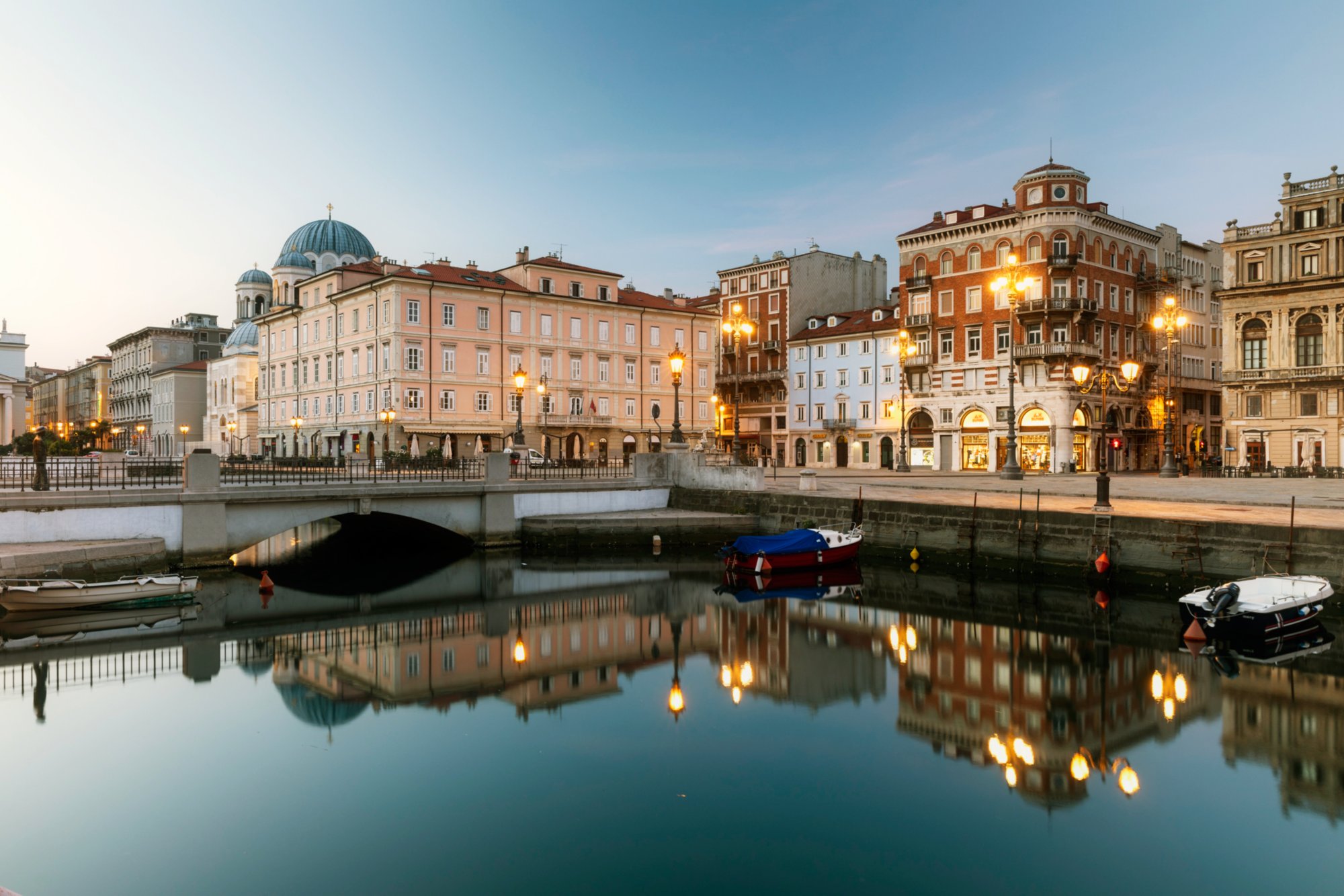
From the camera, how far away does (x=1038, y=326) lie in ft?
190

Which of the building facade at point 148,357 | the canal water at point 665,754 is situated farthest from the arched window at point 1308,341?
the building facade at point 148,357

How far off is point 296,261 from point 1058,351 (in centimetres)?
6716

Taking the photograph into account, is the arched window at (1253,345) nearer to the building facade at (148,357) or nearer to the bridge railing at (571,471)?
the bridge railing at (571,471)

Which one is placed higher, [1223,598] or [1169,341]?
[1169,341]

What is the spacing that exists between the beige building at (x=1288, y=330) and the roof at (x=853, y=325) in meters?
22.1

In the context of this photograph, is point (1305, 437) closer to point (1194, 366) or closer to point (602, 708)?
point (1194, 366)

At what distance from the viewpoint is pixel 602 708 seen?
50.3 feet

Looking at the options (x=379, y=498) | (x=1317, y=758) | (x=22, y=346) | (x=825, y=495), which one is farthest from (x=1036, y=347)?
(x=22, y=346)

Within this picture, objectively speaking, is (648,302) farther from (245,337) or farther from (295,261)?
(245,337)

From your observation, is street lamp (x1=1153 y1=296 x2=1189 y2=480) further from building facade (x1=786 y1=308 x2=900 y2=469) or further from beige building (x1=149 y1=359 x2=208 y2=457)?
beige building (x1=149 y1=359 x2=208 y2=457)

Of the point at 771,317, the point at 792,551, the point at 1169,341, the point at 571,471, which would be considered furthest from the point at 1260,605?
the point at 771,317

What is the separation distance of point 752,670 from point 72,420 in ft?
571

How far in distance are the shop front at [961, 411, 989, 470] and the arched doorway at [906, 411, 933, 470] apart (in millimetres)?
2810

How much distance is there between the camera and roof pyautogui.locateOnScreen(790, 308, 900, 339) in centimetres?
6762
